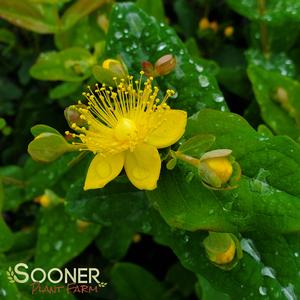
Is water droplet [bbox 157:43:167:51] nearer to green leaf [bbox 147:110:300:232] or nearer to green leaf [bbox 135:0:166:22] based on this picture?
green leaf [bbox 147:110:300:232]

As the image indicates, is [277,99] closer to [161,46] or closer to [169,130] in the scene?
[161,46]

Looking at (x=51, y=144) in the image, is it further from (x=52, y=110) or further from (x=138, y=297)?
(x=52, y=110)

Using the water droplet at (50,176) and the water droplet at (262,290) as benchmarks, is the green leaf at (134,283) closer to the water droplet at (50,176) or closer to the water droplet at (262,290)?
the water droplet at (50,176)

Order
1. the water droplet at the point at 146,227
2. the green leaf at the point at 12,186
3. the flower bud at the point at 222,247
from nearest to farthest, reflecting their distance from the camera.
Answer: the flower bud at the point at 222,247 < the water droplet at the point at 146,227 < the green leaf at the point at 12,186

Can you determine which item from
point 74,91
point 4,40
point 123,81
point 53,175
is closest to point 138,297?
point 53,175

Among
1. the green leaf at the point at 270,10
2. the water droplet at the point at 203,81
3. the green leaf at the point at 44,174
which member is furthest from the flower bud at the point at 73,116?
the green leaf at the point at 270,10

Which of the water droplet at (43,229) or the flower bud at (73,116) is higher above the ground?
the flower bud at (73,116)
